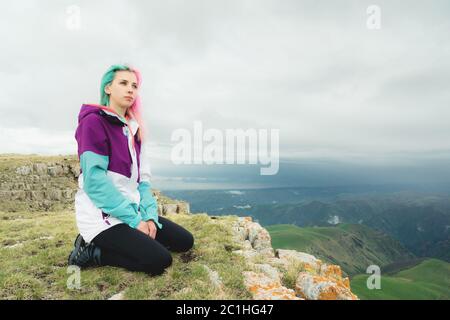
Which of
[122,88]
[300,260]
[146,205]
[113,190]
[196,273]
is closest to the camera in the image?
[113,190]

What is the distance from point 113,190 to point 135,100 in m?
2.72

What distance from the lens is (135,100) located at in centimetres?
866

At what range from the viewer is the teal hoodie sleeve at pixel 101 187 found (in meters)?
7.16

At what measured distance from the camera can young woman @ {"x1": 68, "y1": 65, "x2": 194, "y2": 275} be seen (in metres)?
7.28

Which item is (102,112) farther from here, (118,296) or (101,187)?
(118,296)

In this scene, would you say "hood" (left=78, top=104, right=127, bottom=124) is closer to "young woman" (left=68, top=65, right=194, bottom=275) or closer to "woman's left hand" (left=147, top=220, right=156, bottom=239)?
"young woman" (left=68, top=65, right=194, bottom=275)

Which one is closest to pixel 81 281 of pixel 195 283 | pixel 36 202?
pixel 195 283

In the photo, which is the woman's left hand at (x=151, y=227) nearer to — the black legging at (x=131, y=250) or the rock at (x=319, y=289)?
the black legging at (x=131, y=250)

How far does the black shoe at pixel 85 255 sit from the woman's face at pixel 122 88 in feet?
12.2

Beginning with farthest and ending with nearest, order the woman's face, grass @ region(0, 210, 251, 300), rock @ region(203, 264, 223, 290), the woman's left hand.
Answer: the woman's left hand < the woman's face < rock @ region(203, 264, 223, 290) < grass @ region(0, 210, 251, 300)

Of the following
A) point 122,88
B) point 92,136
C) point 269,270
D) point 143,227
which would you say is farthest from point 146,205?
point 269,270

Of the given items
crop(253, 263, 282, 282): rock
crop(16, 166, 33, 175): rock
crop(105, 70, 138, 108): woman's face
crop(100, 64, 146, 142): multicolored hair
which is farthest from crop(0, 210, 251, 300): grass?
crop(16, 166, 33, 175): rock

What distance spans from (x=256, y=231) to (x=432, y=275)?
9386 inches
